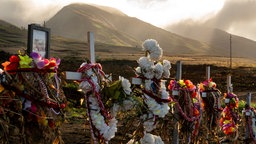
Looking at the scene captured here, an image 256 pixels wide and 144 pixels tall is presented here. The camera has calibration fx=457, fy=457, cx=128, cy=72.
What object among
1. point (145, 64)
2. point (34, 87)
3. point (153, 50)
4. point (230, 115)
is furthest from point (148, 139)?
point (230, 115)

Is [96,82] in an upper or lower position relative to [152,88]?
upper

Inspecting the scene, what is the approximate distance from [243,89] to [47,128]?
30.1 m

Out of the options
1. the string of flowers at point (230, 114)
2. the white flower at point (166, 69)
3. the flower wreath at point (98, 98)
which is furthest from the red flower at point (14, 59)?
the string of flowers at point (230, 114)

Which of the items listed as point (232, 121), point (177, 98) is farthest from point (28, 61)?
point (232, 121)

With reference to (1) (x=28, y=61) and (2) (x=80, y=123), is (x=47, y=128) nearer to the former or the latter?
(1) (x=28, y=61)

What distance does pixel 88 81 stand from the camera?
4.91 meters

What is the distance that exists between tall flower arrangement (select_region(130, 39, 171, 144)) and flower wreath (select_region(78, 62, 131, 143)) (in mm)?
912

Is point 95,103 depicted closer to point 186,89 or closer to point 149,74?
point 149,74

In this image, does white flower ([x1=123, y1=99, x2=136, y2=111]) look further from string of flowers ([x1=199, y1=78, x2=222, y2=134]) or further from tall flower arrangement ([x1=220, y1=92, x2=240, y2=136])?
tall flower arrangement ([x1=220, y1=92, x2=240, y2=136])

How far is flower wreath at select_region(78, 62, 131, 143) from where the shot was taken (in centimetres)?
492

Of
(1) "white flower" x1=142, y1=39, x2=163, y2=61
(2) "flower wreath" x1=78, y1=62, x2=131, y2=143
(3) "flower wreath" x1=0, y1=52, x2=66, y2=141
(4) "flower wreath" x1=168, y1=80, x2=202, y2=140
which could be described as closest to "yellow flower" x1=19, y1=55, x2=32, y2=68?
(3) "flower wreath" x1=0, y1=52, x2=66, y2=141

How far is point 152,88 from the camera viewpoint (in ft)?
20.0

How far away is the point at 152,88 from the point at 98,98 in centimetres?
135

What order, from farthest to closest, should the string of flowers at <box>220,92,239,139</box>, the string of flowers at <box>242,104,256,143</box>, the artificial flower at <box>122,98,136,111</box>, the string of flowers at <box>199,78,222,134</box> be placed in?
1. the string of flowers at <box>242,104,256,143</box>
2. the string of flowers at <box>220,92,239,139</box>
3. the string of flowers at <box>199,78,222,134</box>
4. the artificial flower at <box>122,98,136,111</box>
